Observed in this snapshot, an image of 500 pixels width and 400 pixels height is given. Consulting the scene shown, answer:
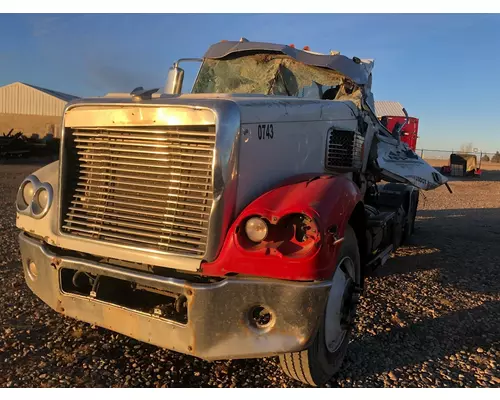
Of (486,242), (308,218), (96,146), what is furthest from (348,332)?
(486,242)

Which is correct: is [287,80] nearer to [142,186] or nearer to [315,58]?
[315,58]

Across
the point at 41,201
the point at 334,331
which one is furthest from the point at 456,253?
the point at 41,201

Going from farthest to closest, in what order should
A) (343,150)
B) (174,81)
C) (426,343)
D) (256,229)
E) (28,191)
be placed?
(174,81) → (343,150) → (426,343) → (28,191) → (256,229)

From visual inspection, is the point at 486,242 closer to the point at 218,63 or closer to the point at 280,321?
the point at 218,63

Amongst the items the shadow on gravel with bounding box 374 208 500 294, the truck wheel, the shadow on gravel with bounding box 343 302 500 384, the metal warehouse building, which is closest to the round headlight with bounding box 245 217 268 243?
the truck wheel

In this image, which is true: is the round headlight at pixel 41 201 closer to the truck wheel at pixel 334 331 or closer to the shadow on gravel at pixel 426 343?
the truck wheel at pixel 334 331

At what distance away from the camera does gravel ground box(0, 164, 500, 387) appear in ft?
10.6

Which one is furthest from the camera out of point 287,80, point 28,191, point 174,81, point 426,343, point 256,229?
point 287,80

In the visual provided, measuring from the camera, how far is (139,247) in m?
3.05

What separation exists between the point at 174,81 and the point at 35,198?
2070 mm

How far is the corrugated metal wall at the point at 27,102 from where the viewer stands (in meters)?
43.3

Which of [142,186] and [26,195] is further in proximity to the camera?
[26,195]

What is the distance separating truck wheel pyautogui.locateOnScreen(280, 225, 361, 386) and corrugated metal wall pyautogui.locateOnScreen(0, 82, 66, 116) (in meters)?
44.5

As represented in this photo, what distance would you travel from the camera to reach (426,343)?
398cm
